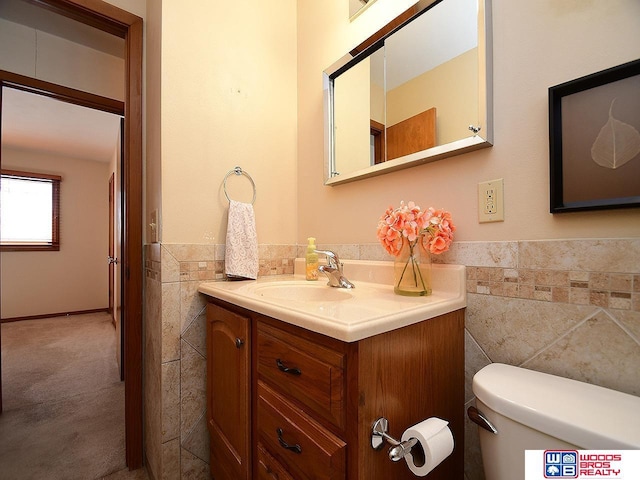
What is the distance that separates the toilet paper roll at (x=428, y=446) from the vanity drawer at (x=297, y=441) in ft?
0.44

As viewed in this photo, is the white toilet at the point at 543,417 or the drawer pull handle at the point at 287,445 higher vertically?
the white toilet at the point at 543,417

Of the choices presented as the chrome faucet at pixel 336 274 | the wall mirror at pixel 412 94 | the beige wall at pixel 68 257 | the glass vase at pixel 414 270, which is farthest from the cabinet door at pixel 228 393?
the beige wall at pixel 68 257

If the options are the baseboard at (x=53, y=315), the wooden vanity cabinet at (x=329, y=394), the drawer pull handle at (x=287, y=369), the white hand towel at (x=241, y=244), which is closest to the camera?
the wooden vanity cabinet at (x=329, y=394)

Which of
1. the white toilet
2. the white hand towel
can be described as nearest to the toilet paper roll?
the white toilet

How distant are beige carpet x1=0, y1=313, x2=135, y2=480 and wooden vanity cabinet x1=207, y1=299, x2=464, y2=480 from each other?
37.8 inches

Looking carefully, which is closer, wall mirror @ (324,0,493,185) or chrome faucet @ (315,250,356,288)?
wall mirror @ (324,0,493,185)

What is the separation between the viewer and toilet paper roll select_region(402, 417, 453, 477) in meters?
0.53

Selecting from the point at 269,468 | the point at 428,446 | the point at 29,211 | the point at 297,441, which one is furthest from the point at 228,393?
the point at 29,211

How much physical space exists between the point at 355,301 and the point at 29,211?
5312 mm

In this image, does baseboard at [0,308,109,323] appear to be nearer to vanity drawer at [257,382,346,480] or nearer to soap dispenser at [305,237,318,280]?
soap dispenser at [305,237,318,280]

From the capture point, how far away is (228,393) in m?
0.99

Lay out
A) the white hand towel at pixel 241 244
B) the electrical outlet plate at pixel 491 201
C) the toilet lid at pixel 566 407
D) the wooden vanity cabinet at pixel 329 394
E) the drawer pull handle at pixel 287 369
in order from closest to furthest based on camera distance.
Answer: the toilet lid at pixel 566 407
the wooden vanity cabinet at pixel 329 394
the drawer pull handle at pixel 287 369
the electrical outlet plate at pixel 491 201
the white hand towel at pixel 241 244

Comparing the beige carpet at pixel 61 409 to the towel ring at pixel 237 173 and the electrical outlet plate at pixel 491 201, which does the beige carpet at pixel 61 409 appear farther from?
the electrical outlet plate at pixel 491 201

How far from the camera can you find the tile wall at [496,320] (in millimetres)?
625
